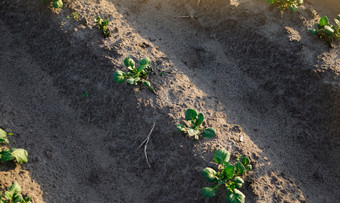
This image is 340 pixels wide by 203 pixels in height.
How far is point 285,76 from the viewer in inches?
201

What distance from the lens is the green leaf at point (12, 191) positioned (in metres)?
3.26


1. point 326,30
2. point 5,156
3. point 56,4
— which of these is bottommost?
point 5,156

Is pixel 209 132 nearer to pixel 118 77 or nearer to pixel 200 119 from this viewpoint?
pixel 200 119

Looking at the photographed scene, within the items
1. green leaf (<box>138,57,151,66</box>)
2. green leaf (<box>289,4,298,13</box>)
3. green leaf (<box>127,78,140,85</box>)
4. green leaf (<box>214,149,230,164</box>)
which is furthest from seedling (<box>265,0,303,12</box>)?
green leaf (<box>214,149,230,164</box>)

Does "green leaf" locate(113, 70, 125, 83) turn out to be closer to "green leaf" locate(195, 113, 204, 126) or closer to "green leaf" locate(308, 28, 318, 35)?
"green leaf" locate(195, 113, 204, 126)

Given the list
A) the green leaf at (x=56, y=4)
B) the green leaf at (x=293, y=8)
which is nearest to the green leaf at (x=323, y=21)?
the green leaf at (x=293, y=8)

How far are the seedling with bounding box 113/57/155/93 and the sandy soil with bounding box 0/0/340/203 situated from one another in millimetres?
161

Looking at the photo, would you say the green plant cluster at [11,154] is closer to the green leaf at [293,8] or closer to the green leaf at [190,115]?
the green leaf at [190,115]

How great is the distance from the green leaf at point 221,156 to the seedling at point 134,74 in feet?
4.72

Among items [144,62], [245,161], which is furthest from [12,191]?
[245,161]

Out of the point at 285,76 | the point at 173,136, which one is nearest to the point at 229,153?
the point at 173,136

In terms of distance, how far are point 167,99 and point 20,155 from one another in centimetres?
218

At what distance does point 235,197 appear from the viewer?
339 cm

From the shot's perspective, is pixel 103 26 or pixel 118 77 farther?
pixel 103 26
